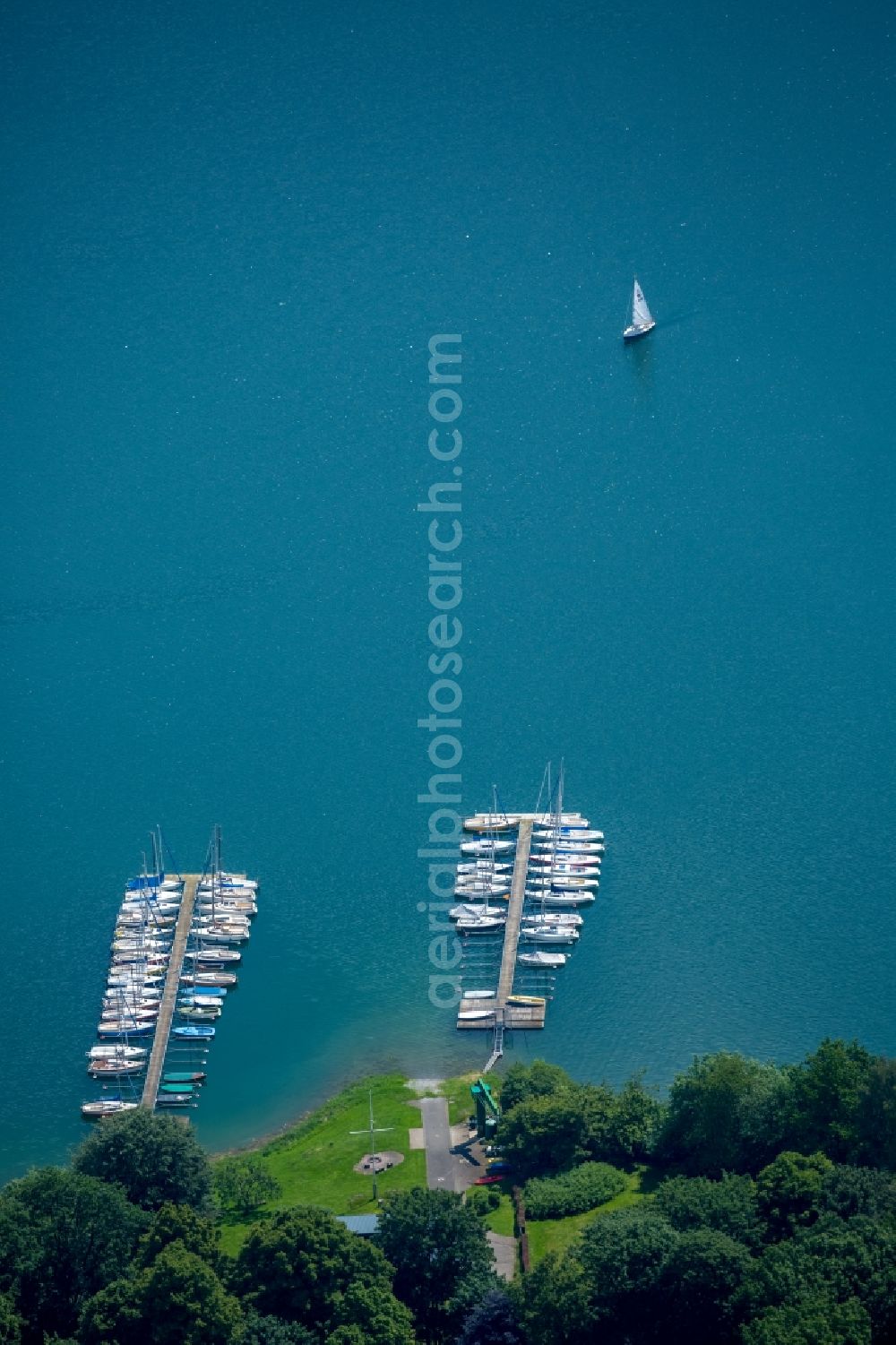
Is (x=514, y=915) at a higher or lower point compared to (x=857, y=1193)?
higher

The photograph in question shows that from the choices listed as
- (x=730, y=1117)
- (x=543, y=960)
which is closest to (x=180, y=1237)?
(x=730, y=1117)

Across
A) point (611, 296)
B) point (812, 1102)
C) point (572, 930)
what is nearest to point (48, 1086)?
point (572, 930)

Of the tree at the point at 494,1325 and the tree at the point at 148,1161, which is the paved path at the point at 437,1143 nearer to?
the tree at the point at 148,1161

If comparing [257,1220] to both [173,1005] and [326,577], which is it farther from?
[326,577]

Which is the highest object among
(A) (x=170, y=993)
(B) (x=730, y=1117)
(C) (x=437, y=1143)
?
(A) (x=170, y=993)

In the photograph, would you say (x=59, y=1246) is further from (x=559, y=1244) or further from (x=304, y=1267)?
(x=559, y=1244)

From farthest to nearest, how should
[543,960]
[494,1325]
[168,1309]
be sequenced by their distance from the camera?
1. [543,960]
2. [494,1325]
3. [168,1309]

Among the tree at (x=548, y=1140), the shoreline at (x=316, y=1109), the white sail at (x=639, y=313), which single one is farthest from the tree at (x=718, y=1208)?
the white sail at (x=639, y=313)
